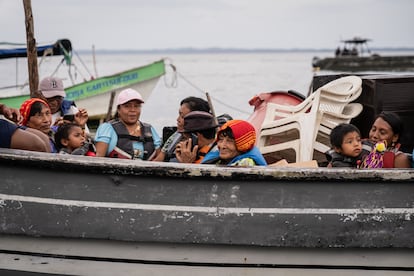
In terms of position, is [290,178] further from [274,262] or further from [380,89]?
[380,89]

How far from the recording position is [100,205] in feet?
12.3

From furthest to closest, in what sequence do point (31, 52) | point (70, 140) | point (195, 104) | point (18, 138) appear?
1. point (31, 52)
2. point (195, 104)
3. point (70, 140)
4. point (18, 138)

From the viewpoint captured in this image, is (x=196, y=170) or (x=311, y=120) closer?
(x=196, y=170)

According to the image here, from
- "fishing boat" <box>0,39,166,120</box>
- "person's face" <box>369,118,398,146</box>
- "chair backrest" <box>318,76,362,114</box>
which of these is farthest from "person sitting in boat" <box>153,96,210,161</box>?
"fishing boat" <box>0,39,166,120</box>

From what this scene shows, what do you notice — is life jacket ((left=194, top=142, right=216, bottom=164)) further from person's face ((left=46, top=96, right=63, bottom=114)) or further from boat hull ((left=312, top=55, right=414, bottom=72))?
boat hull ((left=312, top=55, right=414, bottom=72))

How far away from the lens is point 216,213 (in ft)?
12.2

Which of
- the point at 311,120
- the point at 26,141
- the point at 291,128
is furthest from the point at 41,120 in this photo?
the point at 311,120

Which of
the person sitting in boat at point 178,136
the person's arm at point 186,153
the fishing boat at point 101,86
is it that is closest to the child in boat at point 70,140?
the person sitting in boat at point 178,136

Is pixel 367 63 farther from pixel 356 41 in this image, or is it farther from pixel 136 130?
pixel 136 130

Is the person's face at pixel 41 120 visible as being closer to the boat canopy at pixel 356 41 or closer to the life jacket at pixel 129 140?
the life jacket at pixel 129 140

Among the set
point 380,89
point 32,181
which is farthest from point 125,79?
point 32,181

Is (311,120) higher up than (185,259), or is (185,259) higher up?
(311,120)

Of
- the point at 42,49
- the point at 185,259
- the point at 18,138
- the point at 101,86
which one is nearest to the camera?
the point at 185,259

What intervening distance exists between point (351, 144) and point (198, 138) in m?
1.13
